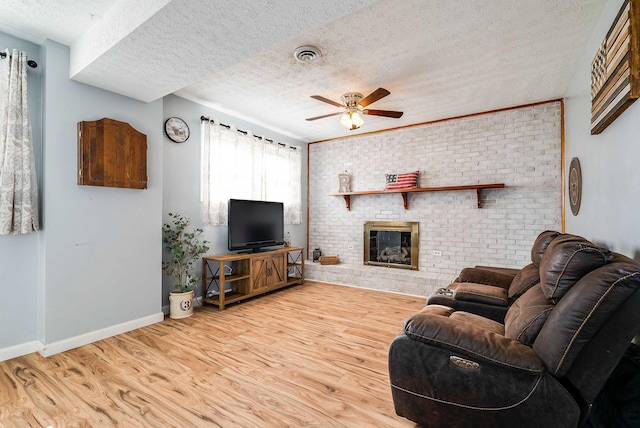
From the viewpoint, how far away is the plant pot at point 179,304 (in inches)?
136

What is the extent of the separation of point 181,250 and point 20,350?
153 centimetres

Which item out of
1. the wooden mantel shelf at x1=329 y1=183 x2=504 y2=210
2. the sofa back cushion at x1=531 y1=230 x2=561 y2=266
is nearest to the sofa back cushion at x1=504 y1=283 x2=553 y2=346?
the sofa back cushion at x1=531 y1=230 x2=561 y2=266

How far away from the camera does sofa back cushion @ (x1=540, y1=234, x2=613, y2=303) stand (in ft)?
4.43

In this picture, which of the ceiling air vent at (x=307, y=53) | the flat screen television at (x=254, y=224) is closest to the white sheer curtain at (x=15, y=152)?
the flat screen television at (x=254, y=224)

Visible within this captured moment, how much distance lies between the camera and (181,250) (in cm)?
352

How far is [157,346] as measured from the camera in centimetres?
271

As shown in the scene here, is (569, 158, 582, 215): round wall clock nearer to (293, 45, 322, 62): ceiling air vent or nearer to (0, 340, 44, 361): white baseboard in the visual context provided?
(293, 45, 322, 62): ceiling air vent

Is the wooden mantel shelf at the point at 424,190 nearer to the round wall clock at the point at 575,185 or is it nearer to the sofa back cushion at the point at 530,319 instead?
the round wall clock at the point at 575,185

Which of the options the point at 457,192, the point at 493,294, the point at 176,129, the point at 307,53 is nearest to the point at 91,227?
the point at 176,129

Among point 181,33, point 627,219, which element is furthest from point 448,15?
point 181,33

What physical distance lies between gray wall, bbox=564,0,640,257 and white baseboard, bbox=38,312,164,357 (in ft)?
13.2

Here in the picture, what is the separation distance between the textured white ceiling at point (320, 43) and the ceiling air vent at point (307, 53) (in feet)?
0.24

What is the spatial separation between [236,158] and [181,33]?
8.18 ft

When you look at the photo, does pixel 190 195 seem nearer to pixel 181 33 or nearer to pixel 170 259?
pixel 170 259
